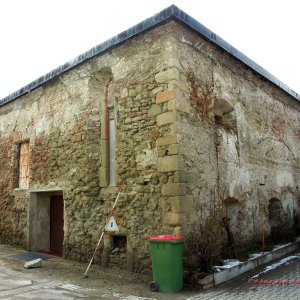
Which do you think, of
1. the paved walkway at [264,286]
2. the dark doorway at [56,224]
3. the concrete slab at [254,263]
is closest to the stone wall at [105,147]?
the dark doorway at [56,224]

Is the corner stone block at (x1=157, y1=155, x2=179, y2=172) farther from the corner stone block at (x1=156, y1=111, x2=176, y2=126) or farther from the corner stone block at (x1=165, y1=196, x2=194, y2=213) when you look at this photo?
the corner stone block at (x1=156, y1=111, x2=176, y2=126)

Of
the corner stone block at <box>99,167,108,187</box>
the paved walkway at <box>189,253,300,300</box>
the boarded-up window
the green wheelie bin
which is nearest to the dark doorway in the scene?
the boarded-up window

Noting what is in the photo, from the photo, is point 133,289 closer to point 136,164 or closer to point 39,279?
point 39,279

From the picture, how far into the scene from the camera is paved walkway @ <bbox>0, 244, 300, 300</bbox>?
16.4 ft

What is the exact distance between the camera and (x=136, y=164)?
6.61 meters

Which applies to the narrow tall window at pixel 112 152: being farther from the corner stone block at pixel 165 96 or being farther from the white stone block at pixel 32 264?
the white stone block at pixel 32 264

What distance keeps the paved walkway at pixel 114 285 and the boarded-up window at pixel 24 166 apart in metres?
2.92

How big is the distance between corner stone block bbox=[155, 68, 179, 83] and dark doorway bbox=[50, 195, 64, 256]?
446 cm

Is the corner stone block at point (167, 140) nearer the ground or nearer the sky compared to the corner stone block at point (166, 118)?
nearer the ground

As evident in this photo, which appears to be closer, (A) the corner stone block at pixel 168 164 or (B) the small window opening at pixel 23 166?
(A) the corner stone block at pixel 168 164

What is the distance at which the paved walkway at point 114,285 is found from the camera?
500 cm

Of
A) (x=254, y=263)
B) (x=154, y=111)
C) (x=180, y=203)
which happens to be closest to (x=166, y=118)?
(x=154, y=111)

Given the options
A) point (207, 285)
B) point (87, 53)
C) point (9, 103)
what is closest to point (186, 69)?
point (87, 53)

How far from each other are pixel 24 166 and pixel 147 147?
497cm
